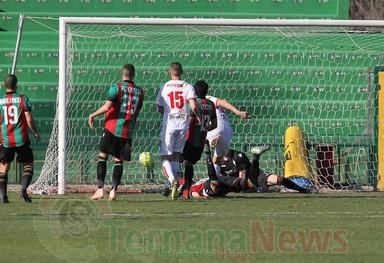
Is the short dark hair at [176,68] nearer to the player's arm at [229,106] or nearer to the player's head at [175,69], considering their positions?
the player's head at [175,69]

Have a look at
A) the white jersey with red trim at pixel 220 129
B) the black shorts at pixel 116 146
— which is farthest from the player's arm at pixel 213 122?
the black shorts at pixel 116 146

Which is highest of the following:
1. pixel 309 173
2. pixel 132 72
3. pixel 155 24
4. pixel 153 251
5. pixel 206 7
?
pixel 206 7

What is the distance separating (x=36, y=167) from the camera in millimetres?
21625

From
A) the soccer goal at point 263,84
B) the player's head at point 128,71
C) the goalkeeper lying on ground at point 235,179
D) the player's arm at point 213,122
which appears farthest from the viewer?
the soccer goal at point 263,84

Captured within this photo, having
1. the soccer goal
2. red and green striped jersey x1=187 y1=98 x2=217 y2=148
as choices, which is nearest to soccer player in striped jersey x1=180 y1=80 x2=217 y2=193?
red and green striped jersey x1=187 y1=98 x2=217 y2=148

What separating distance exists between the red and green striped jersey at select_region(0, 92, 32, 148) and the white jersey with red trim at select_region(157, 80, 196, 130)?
6.81 ft

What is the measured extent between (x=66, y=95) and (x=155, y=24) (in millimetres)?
2014

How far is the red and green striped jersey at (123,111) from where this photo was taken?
14.9 m

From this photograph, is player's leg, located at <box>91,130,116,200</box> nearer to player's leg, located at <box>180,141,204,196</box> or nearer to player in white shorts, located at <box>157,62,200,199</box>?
player in white shorts, located at <box>157,62,200,199</box>

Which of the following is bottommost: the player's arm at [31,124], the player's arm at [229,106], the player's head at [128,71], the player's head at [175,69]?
the player's arm at [31,124]

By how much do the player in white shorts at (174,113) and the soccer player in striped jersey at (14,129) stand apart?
2.03 m

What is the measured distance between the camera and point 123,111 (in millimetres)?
14945

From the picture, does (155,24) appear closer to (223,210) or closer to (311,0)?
(223,210)

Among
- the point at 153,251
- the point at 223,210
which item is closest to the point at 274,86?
the point at 223,210
